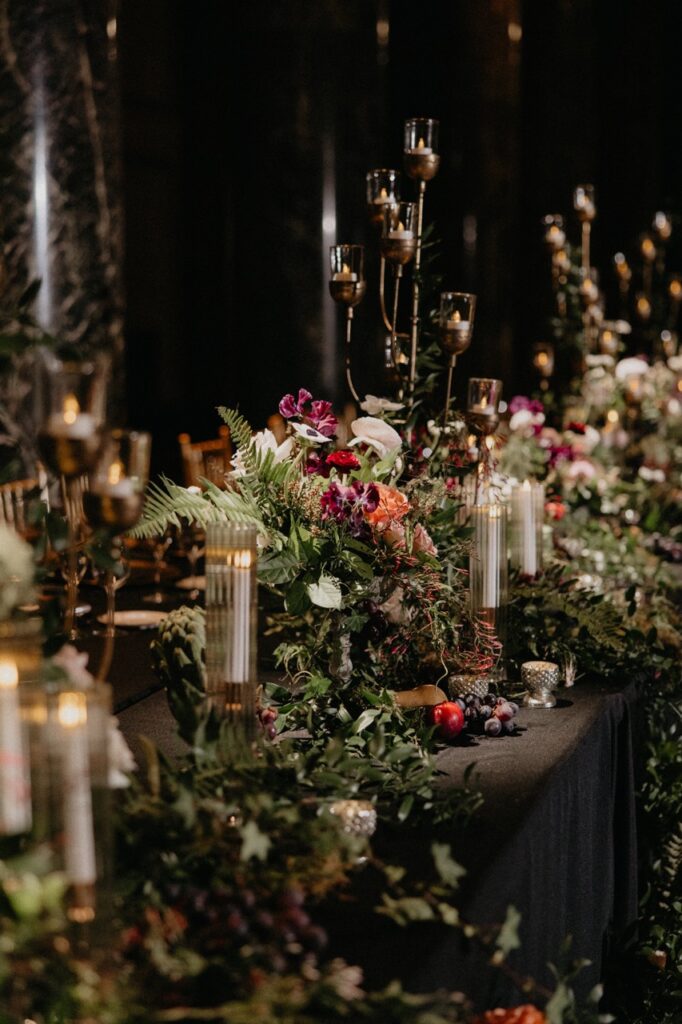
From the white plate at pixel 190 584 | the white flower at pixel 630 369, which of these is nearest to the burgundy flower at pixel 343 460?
the white plate at pixel 190 584

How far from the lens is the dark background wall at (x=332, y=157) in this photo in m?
5.27

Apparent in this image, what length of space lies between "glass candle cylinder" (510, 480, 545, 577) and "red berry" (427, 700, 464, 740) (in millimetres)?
685

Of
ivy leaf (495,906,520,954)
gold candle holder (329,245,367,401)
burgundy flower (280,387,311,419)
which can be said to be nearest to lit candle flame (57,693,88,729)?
ivy leaf (495,906,520,954)

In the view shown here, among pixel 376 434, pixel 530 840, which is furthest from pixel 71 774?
pixel 376 434

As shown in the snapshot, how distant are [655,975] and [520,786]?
31.4 inches

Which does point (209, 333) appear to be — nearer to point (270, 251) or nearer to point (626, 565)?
point (270, 251)

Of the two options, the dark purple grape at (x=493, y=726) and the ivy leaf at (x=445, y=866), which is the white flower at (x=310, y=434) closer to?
the dark purple grape at (x=493, y=726)

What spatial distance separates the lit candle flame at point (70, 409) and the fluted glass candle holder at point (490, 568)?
1.18m

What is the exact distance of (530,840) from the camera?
1.83 metres

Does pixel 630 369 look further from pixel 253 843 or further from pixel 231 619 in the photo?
pixel 253 843

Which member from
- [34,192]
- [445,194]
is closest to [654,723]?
[34,192]

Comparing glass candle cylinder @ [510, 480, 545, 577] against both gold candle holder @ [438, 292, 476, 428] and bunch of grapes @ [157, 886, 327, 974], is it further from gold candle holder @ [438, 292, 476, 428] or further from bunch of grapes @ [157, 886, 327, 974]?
bunch of grapes @ [157, 886, 327, 974]

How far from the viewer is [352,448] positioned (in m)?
2.43

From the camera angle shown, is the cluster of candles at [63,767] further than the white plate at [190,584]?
No
